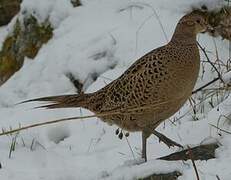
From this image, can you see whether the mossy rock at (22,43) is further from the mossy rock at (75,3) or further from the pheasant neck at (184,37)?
the pheasant neck at (184,37)

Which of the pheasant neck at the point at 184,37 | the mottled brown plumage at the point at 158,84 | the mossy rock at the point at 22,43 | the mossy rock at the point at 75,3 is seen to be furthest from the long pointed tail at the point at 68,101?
the mossy rock at the point at 75,3

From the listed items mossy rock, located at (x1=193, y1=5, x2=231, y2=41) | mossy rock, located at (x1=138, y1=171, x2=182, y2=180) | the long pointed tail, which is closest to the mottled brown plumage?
the long pointed tail

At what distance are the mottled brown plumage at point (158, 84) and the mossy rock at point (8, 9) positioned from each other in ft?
10.5

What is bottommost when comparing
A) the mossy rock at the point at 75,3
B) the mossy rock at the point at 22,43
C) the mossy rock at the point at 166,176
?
the mossy rock at the point at 166,176

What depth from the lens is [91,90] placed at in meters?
5.80

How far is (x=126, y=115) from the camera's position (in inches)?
163

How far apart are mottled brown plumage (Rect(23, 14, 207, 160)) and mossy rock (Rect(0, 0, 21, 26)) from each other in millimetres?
3207

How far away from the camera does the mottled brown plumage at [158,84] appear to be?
3953 mm

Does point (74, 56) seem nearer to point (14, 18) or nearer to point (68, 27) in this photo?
point (68, 27)

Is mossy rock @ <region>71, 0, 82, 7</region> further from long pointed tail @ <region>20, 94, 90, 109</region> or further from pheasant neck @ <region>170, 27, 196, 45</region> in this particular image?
pheasant neck @ <region>170, 27, 196, 45</region>

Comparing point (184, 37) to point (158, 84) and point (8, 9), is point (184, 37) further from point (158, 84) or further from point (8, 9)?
point (8, 9)

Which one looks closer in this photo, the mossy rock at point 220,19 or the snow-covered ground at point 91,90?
the snow-covered ground at point 91,90

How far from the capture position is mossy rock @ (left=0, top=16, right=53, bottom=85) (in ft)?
22.1

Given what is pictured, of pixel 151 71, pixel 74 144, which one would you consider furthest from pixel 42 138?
pixel 151 71
